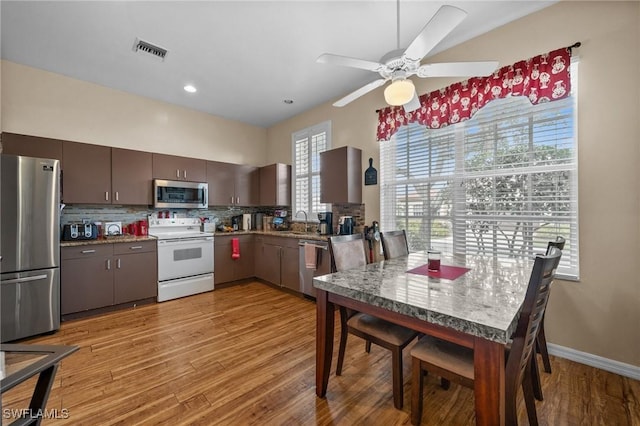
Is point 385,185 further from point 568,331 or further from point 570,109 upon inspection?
point 568,331

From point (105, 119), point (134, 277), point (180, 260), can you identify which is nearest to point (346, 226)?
point (180, 260)

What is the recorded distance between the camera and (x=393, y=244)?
2.53 metres

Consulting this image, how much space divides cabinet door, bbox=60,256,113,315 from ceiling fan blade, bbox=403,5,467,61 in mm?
3802

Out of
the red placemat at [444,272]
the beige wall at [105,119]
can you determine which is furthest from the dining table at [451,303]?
the beige wall at [105,119]

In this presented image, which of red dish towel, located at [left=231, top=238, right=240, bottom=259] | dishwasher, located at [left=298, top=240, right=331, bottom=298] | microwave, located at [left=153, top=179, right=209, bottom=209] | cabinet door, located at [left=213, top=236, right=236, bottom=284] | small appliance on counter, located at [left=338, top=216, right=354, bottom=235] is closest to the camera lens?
dishwasher, located at [left=298, top=240, right=331, bottom=298]

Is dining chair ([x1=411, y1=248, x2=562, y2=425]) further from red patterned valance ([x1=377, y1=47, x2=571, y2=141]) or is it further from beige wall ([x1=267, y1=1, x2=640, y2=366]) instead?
red patterned valance ([x1=377, y1=47, x2=571, y2=141])

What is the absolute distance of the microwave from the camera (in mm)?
3795

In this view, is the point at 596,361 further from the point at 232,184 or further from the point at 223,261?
the point at 232,184

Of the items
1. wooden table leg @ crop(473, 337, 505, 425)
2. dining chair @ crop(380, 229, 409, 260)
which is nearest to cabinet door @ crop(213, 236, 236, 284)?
dining chair @ crop(380, 229, 409, 260)

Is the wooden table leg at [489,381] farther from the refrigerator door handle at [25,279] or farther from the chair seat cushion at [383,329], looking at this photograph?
the refrigerator door handle at [25,279]

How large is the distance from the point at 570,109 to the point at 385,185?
5.90 ft

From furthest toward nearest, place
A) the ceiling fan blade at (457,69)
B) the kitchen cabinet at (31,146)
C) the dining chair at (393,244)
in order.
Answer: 1. the kitchen cabinet at (31,146)
2. the dining chair at (393,244)
3. the ceiling fan blade at (457,69)

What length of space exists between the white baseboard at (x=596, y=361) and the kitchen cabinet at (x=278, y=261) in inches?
110

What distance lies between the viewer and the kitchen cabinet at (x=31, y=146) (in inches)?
112
